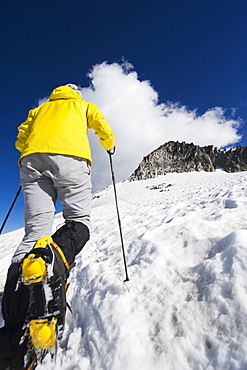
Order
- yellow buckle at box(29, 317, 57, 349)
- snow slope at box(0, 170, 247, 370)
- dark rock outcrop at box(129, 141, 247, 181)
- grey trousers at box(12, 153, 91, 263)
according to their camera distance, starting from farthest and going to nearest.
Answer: dark rock outcrop at box(129, 141, 247, 181) < grey trousers at box(12, 153, 91, 263) < yellow buckle at box(29, 317, 57, 349) < snow slope at box(0, 170, 247, 370)

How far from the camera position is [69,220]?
1.84 meters

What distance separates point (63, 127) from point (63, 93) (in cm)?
70

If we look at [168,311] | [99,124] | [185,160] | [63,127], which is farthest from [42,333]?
[185,160]

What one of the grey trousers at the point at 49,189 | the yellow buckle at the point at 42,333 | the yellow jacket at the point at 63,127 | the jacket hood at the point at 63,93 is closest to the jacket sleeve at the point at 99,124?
the yellow jacket at the point at 63,127

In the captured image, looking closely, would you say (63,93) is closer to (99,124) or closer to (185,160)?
(99,124)

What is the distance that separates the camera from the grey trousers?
174cm

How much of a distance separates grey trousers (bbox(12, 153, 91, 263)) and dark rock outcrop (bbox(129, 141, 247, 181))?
4793 cm

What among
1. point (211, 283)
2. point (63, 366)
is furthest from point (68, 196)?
point (211, 283)

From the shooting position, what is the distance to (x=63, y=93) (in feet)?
7.44

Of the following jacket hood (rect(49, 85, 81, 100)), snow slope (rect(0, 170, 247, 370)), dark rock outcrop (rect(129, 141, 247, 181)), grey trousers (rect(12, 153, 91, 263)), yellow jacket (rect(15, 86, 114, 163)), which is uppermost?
dark rock outcrop (rect(129, 141, 247, 181))

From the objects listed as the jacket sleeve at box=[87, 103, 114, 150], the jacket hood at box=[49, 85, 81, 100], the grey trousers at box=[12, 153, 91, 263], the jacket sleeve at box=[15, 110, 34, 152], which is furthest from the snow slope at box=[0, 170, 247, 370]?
the jacket hood at box=[49, 85, 81, 100]

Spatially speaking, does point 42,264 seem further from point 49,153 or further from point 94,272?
point 94,272

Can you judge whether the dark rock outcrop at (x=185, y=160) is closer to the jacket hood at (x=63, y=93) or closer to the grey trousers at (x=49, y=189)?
the jacket hood at (x=63, y=93)

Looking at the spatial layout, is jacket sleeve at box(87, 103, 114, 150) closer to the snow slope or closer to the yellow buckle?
A: the snow slope
